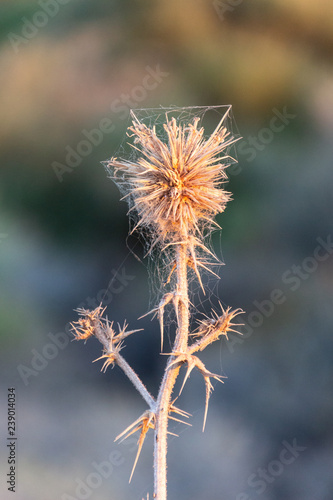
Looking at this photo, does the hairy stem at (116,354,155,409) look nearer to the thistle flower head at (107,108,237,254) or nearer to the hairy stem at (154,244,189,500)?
the hairy stem at (154,244,189,500)

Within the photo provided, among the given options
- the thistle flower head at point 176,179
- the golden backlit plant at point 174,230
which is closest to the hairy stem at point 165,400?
the golden backlit plant at point 174,230

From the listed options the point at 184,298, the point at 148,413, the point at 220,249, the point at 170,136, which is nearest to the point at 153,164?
the point at 170,136

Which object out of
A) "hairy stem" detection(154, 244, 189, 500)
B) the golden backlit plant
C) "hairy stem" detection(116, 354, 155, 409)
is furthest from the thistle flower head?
"hairy stem" detection(116, 354, 155, 409)

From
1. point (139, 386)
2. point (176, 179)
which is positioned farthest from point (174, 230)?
point (139, 386)

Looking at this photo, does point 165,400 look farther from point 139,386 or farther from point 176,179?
point 176,179

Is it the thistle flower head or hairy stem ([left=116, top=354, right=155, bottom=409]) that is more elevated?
the thistle flower head

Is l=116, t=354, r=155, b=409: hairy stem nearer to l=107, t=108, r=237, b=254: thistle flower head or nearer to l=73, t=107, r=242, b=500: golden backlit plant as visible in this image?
l=73, t=107, r=242, b=500: golden backlit plant

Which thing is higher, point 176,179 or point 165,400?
point 176,179

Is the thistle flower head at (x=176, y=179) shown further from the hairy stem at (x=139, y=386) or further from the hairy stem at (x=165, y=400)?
the hairy stem at (x=139, y=386)
